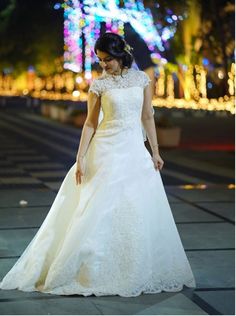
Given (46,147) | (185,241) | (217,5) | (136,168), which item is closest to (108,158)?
(136,168)

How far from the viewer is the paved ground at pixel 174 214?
5051 millimetres

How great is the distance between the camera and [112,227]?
5359mm

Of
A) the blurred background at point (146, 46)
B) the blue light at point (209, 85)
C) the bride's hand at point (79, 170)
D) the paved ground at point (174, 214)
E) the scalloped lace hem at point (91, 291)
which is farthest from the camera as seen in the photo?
the blue light at point (209, 85)

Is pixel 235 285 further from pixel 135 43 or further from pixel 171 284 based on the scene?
pixel 135 43

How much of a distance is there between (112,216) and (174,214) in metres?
3.59

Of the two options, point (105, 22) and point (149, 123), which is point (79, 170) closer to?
point (149, 123)

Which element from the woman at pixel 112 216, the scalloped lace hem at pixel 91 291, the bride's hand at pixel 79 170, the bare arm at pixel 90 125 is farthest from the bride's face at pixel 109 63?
the scalloped lace hem at pixel 91 291

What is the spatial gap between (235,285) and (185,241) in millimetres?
1672

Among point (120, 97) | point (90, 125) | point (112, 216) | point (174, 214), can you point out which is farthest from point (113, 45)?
point (174, 214)

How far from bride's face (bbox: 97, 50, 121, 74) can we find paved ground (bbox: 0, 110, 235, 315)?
169 cm

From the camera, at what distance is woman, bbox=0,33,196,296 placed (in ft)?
17.3

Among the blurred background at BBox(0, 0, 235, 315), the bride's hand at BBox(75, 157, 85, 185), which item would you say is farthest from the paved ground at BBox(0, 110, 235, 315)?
the bride's hand at BBox(75, 157, 85, 185)

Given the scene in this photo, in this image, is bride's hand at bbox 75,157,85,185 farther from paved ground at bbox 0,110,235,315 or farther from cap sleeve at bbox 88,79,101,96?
paved ground at bbox 0,110,235,315

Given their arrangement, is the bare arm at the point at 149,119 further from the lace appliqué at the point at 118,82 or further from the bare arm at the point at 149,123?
the lace appliqué at the point at 118,82
